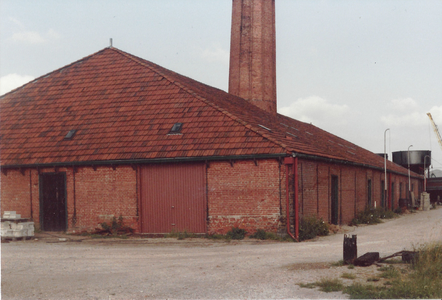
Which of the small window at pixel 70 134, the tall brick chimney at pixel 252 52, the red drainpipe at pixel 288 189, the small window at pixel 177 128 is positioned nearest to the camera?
the red drainpipe at pixel 288 189

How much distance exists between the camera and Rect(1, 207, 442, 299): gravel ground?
301 inches

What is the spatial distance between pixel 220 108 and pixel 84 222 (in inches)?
260

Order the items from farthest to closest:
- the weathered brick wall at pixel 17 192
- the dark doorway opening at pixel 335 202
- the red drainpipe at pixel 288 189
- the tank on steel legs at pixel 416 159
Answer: the tank on steel legs at pixel 416 159 < the dark doorway opening at pixel 335 202 < the weathered brick wall at pixel 17 192 < the red drainpipe at pixel 288 189

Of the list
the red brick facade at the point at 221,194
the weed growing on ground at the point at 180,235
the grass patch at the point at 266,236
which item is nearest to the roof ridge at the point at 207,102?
Answer: the red brick facade at the point at 221,194

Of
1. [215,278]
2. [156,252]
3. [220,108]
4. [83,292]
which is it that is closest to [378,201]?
[220,108]

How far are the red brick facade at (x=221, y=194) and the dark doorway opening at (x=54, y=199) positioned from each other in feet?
0.79

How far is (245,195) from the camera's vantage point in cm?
1576

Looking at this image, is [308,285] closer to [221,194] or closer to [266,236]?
[266,236]

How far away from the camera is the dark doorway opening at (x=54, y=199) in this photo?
714 inches

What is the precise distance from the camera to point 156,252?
41.2ft

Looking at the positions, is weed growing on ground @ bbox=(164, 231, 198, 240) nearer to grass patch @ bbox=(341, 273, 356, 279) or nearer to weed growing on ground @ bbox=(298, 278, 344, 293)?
grass patch @ bbox=(341, 273, 356, 279)

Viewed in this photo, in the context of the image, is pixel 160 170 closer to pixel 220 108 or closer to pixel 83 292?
pixel 220 108

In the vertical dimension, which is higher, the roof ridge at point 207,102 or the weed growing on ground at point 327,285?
the roof ridge at point 207,102

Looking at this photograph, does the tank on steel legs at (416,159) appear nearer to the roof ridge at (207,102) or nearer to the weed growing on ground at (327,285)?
the roof ridge at (207,102)
